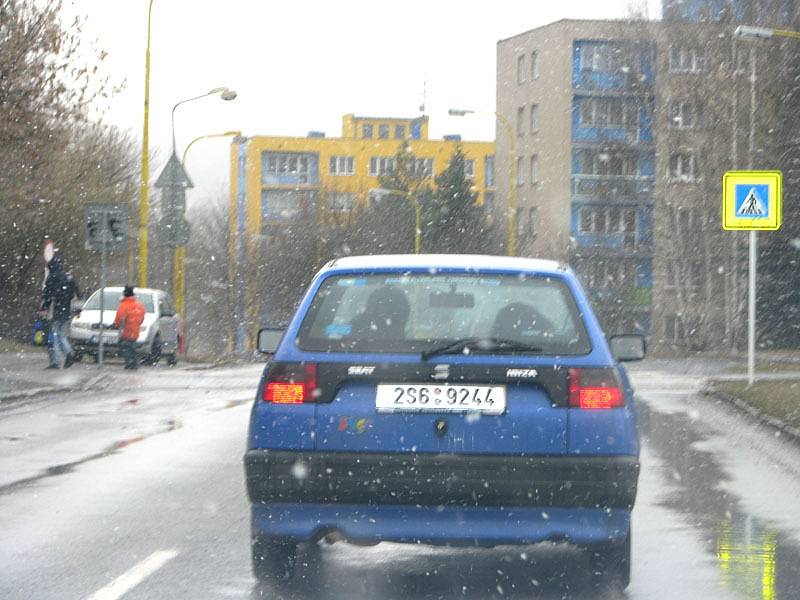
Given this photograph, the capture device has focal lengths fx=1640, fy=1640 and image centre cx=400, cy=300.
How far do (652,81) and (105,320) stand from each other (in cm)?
3635

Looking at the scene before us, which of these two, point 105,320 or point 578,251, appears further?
point 578,251

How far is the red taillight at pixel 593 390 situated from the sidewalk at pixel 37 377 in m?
13.7

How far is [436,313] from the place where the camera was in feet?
23.8

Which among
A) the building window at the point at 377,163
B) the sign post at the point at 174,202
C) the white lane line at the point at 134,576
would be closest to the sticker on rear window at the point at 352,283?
the white lane line at the point at 134,576

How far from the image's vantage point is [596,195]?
223ft

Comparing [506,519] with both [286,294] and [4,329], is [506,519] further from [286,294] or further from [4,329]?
[286,294]

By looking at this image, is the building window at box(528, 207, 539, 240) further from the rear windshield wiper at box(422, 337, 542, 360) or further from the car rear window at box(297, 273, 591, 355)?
the rear windshield wiper at box(422, 337, 542, 360)

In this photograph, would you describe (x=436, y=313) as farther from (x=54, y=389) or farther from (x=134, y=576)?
(x=54, y=389)

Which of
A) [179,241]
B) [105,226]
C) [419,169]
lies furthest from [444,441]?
[419,169]

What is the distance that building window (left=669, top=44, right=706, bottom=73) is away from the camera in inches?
2237

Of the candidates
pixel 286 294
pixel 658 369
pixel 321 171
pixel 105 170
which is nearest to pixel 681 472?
pixel 658 369

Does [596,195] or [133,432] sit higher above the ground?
[596,195]

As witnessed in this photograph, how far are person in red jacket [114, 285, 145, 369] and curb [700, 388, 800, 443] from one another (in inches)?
410

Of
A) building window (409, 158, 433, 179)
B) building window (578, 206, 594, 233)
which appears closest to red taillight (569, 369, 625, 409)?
building window (578, 206, 594, 233)
